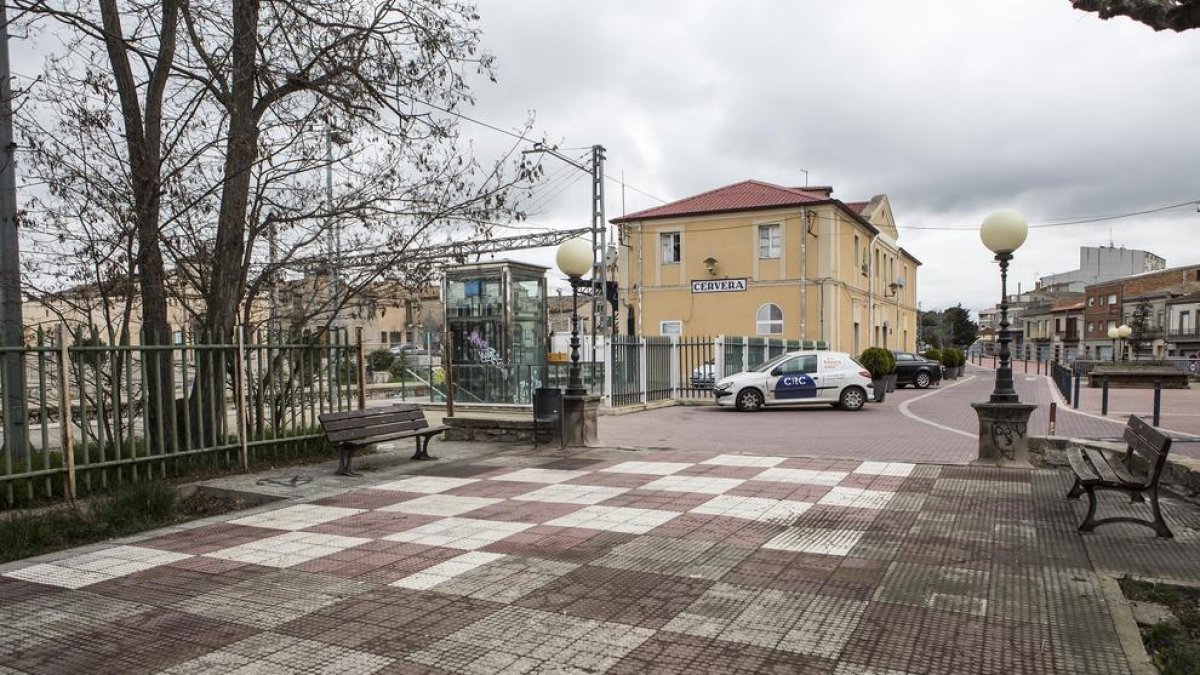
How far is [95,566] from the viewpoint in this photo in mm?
5551

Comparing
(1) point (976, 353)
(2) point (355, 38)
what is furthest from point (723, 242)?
(1) point (976, 353)

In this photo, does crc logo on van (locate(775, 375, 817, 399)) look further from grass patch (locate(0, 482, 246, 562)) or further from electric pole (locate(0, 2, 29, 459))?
electric pole (locate(0, 2, 29, 459))

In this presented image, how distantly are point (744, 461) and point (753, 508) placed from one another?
3038mm

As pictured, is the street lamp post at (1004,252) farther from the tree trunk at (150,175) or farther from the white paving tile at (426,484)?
the tree trunk at (150,175)

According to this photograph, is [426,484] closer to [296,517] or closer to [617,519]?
[296,517]

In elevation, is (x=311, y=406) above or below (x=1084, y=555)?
above

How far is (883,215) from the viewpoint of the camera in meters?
44.9

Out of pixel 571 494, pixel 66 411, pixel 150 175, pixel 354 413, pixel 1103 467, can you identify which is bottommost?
pixel 571 494

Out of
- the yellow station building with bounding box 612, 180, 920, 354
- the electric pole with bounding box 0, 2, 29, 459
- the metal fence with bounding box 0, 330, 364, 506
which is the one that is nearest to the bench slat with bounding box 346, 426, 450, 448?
the metal fence with bounding box 0, 330, 364, 506

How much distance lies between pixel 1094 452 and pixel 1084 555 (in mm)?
2277

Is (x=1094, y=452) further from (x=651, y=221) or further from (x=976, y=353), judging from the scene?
(x=976, y=353)

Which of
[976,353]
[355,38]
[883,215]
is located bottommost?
[976,353]

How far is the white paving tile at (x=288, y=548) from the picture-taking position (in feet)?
18.4

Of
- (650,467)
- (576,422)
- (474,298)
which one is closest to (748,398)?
(474,298)
